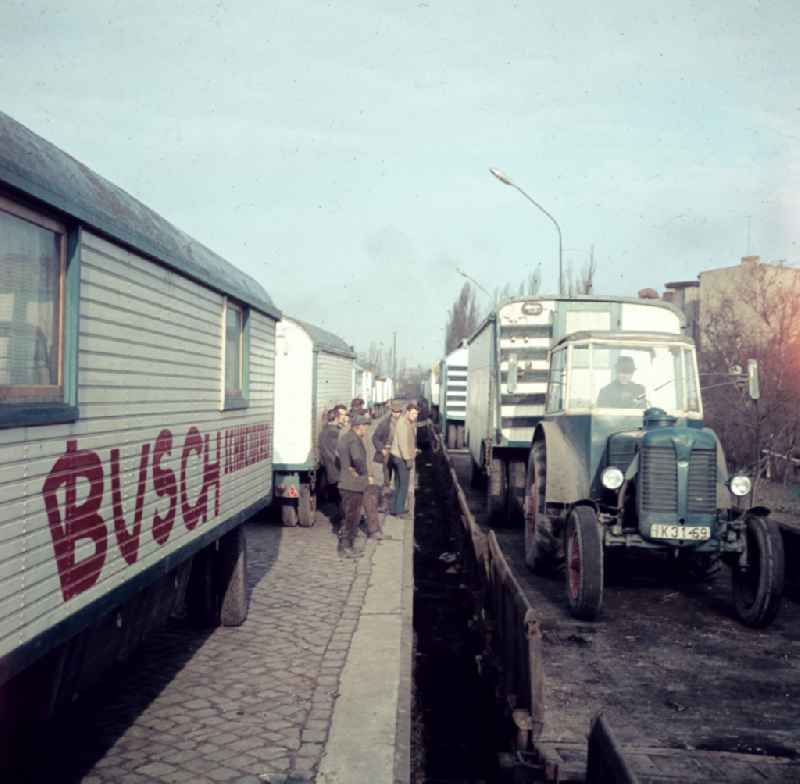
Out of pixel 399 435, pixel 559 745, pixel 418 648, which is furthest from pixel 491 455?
pixel 559 745

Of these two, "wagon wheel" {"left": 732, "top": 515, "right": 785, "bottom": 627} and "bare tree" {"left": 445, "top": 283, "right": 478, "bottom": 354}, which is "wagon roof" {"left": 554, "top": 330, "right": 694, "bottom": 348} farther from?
"bare tree" {"left": 445, "top": 283, "right": 478, "bottom": 354}

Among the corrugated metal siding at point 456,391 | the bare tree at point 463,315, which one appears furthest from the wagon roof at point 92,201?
the bare tree at point 463,315

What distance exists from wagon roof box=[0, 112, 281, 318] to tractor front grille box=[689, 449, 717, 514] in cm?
450

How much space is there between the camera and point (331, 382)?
15.5m

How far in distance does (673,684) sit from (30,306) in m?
5.05

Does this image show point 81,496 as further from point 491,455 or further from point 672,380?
point 491,455

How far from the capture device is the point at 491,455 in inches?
513

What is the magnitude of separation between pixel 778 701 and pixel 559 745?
1908 mm

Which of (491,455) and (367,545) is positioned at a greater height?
(491,455)

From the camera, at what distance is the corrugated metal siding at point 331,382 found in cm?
1377

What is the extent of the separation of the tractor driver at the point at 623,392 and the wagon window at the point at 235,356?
3.96m

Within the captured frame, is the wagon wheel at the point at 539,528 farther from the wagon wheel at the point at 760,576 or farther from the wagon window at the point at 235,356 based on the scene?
the wagon window at the point at 235,356

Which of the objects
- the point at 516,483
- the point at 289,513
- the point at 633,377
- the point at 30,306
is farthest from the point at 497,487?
the point at 30,306

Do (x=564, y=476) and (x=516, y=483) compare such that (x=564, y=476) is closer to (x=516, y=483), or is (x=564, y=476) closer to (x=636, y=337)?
(x=636, y=337)
